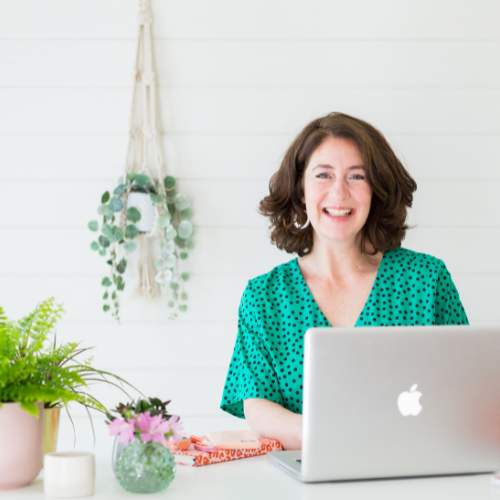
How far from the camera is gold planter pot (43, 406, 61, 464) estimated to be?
1100 millimetres

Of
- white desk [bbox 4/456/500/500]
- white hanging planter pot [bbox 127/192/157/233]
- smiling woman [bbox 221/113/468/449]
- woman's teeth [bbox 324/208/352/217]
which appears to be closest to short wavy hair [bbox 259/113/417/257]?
smiling woman [bbox 221/113/468/449]

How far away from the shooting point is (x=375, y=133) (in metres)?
1.83

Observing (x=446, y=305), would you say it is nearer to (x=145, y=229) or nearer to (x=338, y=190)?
(x=338, y=190)

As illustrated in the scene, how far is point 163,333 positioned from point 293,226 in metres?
0.66

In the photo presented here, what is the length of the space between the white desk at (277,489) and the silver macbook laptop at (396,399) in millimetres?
23

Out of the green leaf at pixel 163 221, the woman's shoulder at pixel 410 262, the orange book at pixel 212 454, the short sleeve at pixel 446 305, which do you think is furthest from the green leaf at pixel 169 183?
the orange book at pixel 212 454

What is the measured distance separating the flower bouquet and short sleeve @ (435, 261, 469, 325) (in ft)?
3.33

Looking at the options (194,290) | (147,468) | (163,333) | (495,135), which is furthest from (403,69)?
(147,468)

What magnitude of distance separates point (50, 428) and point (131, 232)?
3.69ft

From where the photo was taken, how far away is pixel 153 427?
3.21 feet

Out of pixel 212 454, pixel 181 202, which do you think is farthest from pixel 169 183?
pixel 212 454

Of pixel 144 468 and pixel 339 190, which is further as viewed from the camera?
pixel 339 190

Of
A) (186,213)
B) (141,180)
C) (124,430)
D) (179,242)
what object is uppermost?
(141,180)

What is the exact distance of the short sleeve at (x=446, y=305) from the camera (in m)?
1.75
